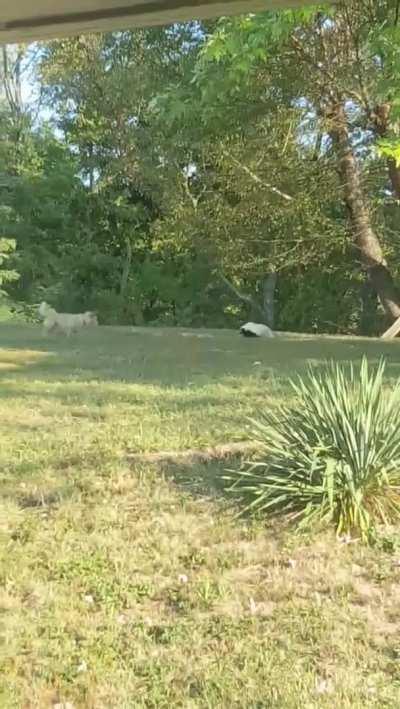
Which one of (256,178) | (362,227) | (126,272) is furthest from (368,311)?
(126,272)

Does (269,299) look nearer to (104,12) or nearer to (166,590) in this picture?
(166,590)

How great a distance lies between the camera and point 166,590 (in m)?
3.25

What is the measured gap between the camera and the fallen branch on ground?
16.2 feet

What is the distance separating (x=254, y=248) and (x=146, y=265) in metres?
6.44

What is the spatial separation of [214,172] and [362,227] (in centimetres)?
352

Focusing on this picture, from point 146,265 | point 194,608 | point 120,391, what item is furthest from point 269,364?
point 146,265

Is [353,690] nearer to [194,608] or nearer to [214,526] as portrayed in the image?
[194,608]

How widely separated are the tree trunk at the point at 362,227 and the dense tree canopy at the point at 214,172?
3 cm

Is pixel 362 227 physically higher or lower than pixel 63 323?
higher

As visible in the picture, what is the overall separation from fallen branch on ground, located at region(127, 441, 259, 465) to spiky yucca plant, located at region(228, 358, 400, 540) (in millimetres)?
530

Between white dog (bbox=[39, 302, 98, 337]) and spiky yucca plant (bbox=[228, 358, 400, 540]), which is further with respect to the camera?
white dog (bbox=[39, 302, 98, 337])

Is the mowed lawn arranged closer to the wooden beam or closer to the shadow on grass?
the wooden beam

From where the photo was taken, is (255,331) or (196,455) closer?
(196,455)

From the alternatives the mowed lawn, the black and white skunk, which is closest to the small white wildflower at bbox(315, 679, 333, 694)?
the mowed lawn
